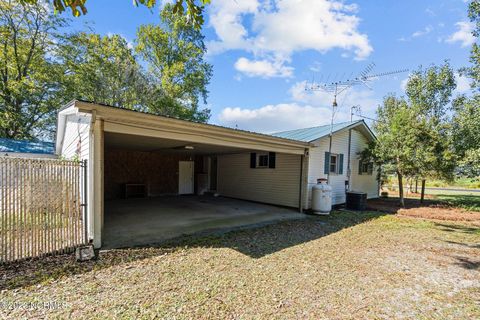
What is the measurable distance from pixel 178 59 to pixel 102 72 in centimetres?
571

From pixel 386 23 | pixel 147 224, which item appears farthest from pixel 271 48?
pixel 147 224

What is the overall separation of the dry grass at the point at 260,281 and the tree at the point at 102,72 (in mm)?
15249

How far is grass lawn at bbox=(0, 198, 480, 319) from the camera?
2.60 meters

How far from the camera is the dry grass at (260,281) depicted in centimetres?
260

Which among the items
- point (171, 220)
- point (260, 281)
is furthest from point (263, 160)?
point (260, 281)

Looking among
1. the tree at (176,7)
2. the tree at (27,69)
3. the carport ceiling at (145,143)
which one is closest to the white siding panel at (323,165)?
the carport ceiling at (145,143)

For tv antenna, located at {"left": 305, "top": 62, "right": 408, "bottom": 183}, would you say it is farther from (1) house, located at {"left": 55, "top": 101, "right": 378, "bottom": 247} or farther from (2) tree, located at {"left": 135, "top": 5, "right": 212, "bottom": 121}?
(2) tree, located at {"left": 135, "top": 5, "right": 212, "bottom": 121}

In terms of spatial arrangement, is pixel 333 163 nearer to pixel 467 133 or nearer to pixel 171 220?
pixel 467 133

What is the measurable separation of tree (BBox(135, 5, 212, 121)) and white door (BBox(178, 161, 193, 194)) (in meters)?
6.24

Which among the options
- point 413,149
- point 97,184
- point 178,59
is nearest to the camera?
point 97,184

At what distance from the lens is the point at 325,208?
27.1 ft

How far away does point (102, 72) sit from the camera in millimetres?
16547

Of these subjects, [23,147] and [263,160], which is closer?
[263,160]

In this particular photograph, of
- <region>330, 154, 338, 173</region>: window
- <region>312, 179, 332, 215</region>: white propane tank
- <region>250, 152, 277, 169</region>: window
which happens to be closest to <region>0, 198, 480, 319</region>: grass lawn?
<region>312, 179, 332, 215</region>: white propane tank
